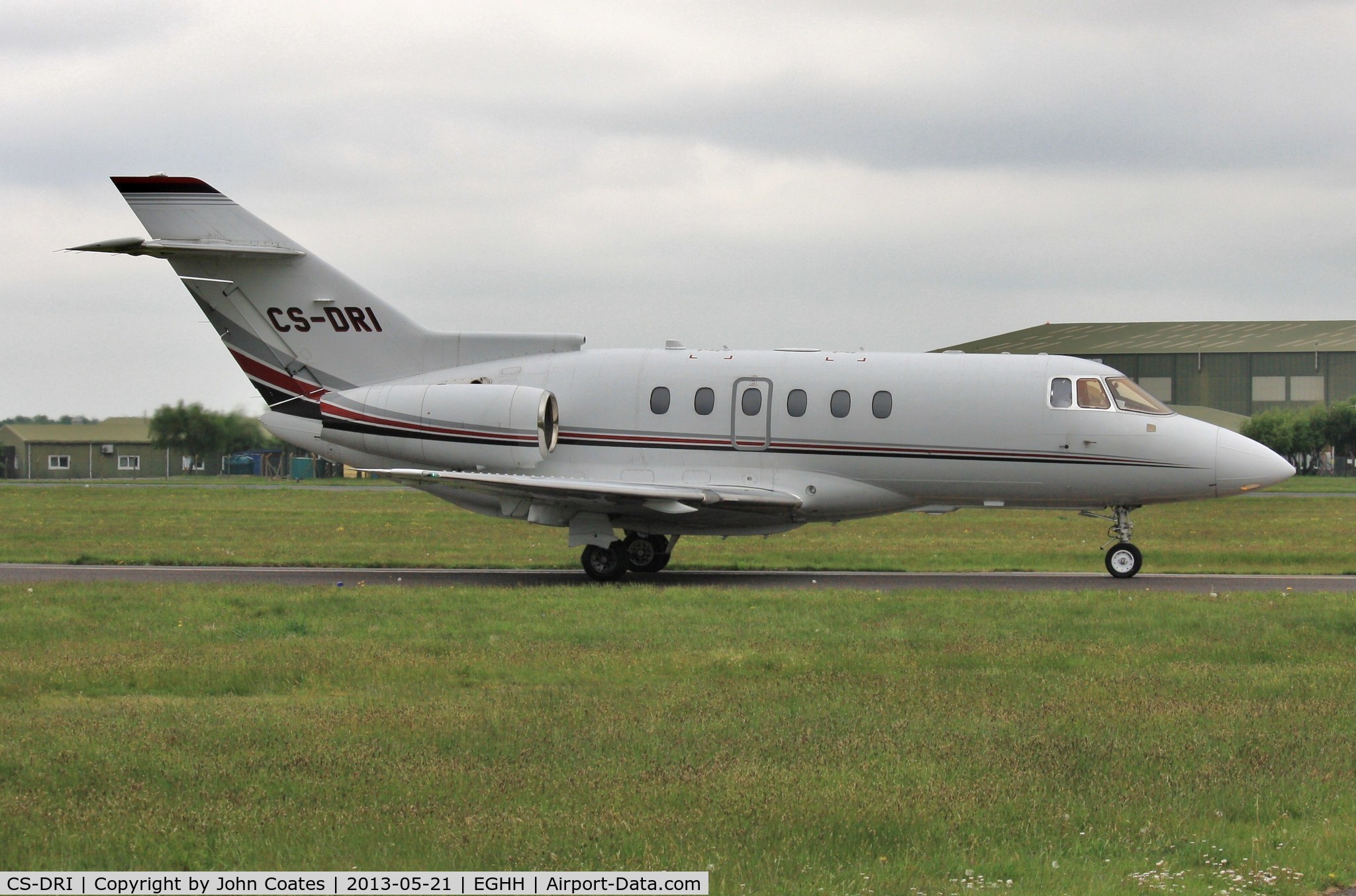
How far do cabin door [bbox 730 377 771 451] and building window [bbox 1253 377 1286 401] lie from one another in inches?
3256

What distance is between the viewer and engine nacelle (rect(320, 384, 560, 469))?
71.6 ft

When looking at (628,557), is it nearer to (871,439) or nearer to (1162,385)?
(871,439)

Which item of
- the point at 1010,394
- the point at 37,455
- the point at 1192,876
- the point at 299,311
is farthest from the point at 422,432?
the point at 37,455

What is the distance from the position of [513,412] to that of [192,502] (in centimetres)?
2926

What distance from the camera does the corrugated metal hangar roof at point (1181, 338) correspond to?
95.2 m

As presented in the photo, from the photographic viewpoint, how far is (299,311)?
2314 cm

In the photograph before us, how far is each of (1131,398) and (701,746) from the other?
14.4 meters

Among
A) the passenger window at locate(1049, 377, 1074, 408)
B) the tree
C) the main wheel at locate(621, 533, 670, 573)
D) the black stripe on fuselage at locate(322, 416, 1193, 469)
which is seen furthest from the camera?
the tree

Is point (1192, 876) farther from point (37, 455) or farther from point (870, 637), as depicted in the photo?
point (37, 455)

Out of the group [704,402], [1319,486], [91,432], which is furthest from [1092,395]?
[91,432]

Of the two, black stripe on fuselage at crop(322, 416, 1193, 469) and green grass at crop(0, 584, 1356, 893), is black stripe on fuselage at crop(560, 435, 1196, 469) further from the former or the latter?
green grass at crop(0, 584, 1356, 893)

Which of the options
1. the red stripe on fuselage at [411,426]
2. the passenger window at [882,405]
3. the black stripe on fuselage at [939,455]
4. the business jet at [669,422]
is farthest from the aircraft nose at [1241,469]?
the red stripe on fuselage at [411,426]

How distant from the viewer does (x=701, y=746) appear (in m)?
9.18

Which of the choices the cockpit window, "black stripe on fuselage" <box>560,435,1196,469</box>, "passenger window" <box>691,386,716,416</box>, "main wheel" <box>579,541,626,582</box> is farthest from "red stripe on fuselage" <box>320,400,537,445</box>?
the cockpit window
